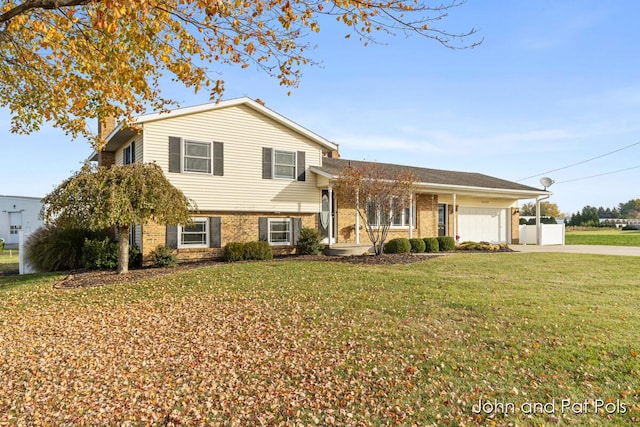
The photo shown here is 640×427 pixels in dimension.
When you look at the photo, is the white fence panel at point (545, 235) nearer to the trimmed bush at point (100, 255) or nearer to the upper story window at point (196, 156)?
the upper story window at point (196, 156)

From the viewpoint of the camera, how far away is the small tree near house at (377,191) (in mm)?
14703

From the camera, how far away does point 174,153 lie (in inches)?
562

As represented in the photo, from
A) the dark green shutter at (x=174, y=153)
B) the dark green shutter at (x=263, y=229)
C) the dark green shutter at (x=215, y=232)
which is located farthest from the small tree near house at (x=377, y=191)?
the dark green shutter at (x=174, y=153)

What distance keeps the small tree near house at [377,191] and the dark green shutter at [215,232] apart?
484 centimetres

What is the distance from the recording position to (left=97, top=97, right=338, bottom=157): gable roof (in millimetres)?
13664

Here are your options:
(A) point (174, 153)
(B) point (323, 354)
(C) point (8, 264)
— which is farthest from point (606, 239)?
(C) point (8, 264)

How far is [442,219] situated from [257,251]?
11.2m

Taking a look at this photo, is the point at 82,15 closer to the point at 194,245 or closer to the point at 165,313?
the point at 165,313

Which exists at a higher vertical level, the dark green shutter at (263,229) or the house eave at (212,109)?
the house eave at (212,109)

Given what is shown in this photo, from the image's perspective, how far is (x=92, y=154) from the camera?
18.9 meters

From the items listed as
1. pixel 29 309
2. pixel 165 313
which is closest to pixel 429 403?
pixel 165 313

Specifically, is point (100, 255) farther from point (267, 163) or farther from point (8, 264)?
point (8, 264)

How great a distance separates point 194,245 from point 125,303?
6.56 metres

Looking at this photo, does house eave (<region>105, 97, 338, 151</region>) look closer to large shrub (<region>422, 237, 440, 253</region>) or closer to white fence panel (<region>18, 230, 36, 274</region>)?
white fence panel (<region>18, 230, 36, 274</region>)
